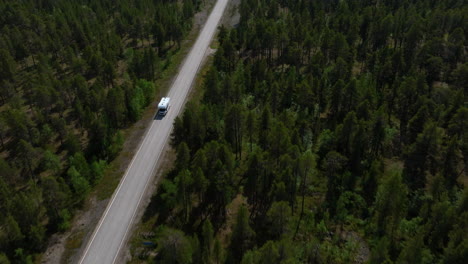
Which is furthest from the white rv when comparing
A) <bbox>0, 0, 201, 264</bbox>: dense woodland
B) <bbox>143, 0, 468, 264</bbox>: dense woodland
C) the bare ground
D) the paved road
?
<bbox>143, 0, 468, 264</bbox>: dense woodland

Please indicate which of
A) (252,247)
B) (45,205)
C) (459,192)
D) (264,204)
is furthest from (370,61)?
(45,205)

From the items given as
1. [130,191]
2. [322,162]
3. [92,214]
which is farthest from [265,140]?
[92,214]

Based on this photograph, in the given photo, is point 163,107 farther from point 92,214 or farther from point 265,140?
point 92,214

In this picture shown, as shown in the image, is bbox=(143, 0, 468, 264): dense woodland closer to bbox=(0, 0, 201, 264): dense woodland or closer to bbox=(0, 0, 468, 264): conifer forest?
bbox=(0, 0, 468, 264): conifer forest

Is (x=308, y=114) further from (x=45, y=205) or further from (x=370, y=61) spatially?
(x=45, y=205)

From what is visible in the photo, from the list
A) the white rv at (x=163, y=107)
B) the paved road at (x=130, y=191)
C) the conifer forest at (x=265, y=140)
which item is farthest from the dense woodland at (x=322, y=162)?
the white rv at (x=163, y=107)

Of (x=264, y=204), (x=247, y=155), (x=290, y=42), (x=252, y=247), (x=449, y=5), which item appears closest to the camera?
(x=252, y=247)
